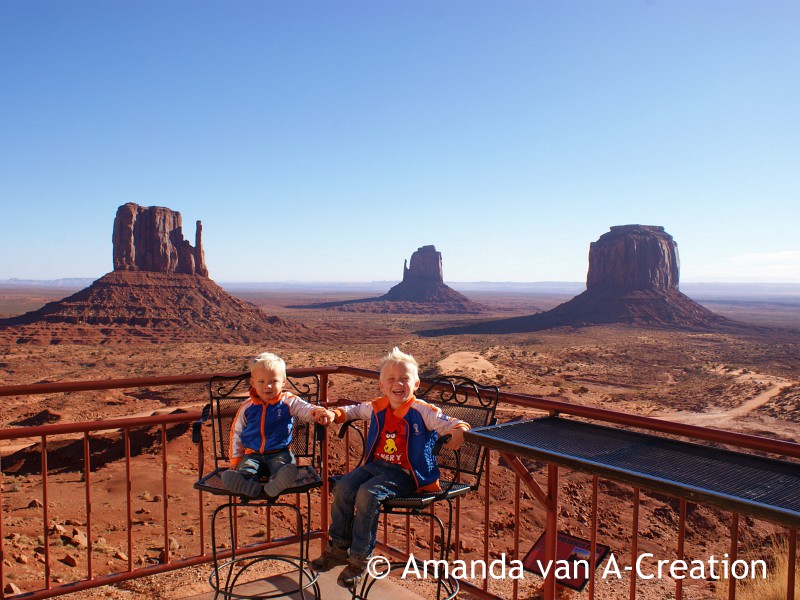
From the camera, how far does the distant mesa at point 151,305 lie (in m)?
53.7

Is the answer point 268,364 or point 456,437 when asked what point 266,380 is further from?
point 456,437

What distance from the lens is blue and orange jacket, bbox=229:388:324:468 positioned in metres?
3.44

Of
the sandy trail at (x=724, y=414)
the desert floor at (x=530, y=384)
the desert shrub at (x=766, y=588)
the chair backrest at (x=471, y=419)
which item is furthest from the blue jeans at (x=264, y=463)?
the sandy trail at (x=724, y=414)

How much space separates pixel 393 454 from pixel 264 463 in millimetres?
785

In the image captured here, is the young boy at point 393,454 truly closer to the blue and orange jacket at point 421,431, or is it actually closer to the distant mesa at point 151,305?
the blue and orange jacket at point 421,431

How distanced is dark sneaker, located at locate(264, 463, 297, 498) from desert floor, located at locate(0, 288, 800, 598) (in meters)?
1.67

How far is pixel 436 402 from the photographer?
3932 millimetres

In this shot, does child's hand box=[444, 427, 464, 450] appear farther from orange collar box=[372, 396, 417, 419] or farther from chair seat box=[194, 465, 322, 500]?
chair seat box=[194, 465, 322, 500]

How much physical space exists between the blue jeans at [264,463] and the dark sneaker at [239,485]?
14 cm

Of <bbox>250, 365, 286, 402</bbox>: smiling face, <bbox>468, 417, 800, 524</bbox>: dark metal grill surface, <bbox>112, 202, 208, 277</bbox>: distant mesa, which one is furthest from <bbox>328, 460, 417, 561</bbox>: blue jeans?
<bbox>112, 202, 208, 277</bbox>: distant mesa

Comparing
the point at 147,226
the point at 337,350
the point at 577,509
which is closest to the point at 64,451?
the point at 577,509

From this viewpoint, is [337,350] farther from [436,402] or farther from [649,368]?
[436,402]

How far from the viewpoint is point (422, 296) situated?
143 m

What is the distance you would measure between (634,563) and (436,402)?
1518 mm
